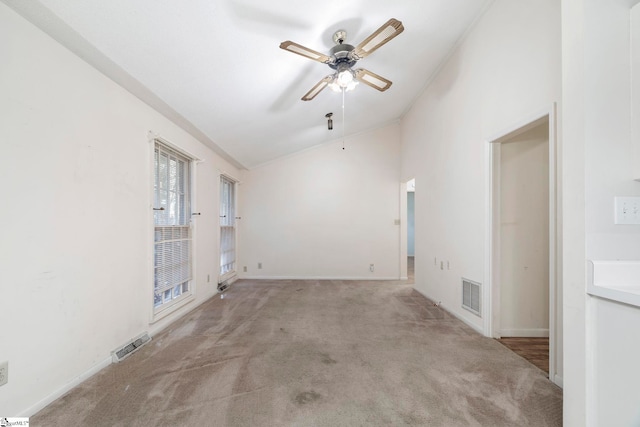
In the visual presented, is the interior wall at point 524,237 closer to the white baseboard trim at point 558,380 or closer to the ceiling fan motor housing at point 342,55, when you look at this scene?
the white baseboard trim at point 558,380

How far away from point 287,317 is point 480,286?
7.34 ft

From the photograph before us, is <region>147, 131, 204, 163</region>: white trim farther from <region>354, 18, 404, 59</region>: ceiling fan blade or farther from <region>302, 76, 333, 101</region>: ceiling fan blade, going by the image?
<region>354, 18, 404, 59</region>: ceiling fan blade

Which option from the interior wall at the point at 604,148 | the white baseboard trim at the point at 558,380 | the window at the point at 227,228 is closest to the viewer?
the interior wall at the point at 604,148

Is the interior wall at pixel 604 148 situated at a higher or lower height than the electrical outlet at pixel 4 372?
higher

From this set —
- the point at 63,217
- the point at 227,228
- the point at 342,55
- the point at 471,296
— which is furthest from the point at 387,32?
the point at 227,228

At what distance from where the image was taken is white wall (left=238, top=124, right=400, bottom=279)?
5.55 meters

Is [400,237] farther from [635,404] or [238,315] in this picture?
[635,404]

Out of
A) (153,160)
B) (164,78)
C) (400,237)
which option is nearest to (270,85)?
(164,78)

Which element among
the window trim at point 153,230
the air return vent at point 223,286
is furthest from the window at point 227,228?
the window trim at point 153,230

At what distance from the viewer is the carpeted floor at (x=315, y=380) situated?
5.04ft

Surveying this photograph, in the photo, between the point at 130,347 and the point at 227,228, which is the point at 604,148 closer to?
the point at 130,347

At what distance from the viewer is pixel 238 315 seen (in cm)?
331

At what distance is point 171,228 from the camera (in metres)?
3.11

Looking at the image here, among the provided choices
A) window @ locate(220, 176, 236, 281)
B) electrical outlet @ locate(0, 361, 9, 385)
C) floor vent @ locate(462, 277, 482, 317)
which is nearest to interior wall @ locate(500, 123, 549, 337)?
floor vent @ locate(462, 277, 482, 317)
